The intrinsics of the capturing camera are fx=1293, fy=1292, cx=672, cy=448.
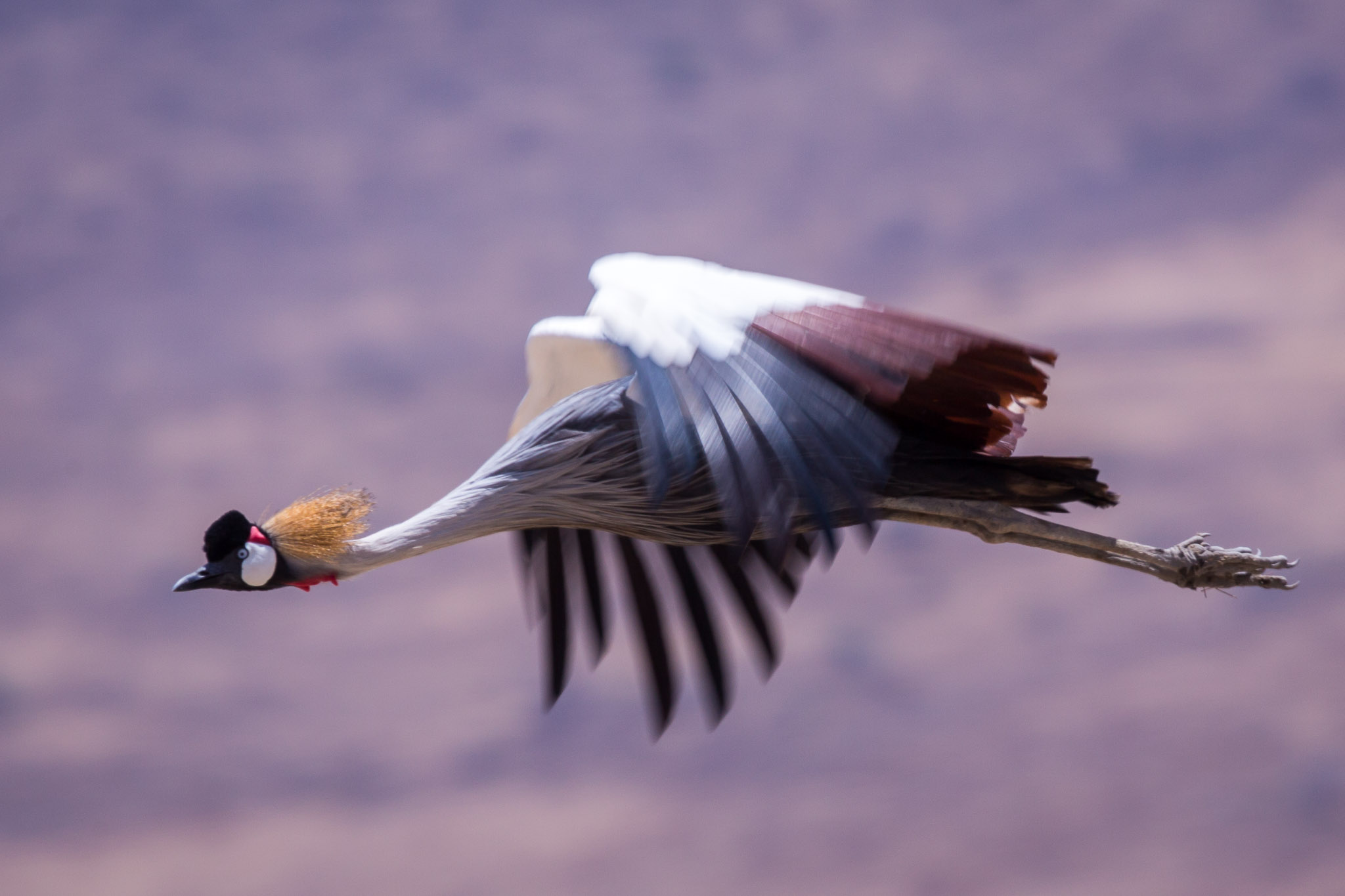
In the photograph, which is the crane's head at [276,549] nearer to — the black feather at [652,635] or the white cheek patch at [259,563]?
the white cheek patch at [259,563]

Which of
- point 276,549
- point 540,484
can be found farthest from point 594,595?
point 276,549

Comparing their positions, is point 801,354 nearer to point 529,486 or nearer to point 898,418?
point 898,418

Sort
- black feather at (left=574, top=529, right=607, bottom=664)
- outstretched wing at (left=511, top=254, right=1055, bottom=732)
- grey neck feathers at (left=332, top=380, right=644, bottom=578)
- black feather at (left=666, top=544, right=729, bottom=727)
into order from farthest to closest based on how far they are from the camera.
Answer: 1. black feather at (left=574, top=529, right=607, bottom=664)
2. black feather at (left=666, top=544, right=729, bottom=727)
3. grey neck feathers at (left=332, top=380, right=644, bottom=578)
4. outstretched wing at (left=511, top=254, right=1055, bottom=732)

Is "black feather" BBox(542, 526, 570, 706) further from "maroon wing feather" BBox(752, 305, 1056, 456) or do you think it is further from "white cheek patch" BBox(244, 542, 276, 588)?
"maroon wing feather" BBox(752, 305, 1056, 456)

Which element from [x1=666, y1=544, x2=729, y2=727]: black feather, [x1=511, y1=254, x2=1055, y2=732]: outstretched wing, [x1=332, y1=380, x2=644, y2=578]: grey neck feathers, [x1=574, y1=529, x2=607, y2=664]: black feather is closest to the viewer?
[x1=511, y1=254, x2=1055, y2=732]: outstretched wing

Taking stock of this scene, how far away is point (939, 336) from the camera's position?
5.31 feet

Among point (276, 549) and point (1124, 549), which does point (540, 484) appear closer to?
point (276, 549)

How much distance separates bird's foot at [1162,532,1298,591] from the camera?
1899 millimetres

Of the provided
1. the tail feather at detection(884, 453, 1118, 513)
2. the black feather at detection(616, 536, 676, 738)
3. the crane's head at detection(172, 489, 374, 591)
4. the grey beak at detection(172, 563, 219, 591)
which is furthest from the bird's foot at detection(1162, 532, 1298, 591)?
the grey beak at detection(172, 563, 219, 591)

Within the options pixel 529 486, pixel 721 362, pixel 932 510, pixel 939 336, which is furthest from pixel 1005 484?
pixel 529 486

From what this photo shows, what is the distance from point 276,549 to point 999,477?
1057 millimetres

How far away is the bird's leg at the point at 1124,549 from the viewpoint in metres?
1.90

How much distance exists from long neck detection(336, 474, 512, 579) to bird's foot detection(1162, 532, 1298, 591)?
Result: 3.23 feet

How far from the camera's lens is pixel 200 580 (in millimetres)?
1877
